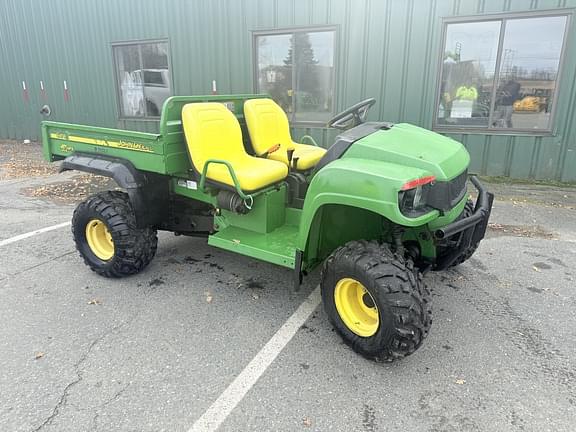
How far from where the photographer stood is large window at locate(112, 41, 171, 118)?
9383 millimetres

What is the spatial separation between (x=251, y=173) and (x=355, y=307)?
1.26 metres

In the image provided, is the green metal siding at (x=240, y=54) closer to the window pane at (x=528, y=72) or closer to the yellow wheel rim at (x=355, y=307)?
the window pane at (x=528, y=72)

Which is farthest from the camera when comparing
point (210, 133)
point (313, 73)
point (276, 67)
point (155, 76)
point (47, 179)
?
point (155, 76)

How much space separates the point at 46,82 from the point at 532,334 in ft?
39.1

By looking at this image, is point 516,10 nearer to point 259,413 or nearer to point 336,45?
point 336,45

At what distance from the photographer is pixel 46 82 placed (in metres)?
11.0

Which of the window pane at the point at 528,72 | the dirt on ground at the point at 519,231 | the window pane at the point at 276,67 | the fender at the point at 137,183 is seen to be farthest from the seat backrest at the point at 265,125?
the window pane at the point at 528,72

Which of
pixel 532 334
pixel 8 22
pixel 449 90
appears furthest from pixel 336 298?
pixel 8 22

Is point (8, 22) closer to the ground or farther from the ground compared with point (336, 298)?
farther from the ground

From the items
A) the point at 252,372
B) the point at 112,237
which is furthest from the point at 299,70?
the point at 252,372

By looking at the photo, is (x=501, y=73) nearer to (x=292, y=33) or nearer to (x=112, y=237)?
(x=292, y=33)

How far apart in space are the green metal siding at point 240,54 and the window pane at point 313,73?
0.76 ft

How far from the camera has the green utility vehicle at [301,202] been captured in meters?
2.54

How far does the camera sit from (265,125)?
4.15 meters
